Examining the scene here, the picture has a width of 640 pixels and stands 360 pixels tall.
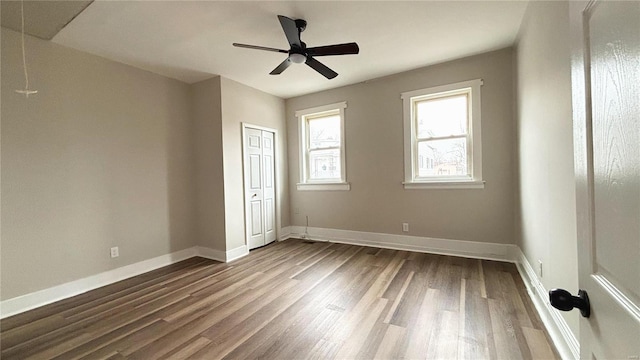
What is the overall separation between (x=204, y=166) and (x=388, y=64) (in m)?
3.17

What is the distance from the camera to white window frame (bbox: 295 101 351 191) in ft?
14.5

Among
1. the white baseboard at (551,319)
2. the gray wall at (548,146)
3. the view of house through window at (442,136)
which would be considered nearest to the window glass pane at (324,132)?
the view of house through window at (442,136)

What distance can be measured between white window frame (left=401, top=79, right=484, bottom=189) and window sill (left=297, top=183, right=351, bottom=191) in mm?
1032

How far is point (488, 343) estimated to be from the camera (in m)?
1.75

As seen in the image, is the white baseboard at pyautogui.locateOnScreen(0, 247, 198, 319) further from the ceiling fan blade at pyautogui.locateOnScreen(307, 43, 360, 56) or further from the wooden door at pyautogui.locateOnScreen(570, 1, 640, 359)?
the wooden door at pyautogui.locateOnScreen(570, 1, 640, 359)

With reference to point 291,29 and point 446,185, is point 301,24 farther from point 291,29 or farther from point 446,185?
point 446,185

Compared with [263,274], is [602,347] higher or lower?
higher

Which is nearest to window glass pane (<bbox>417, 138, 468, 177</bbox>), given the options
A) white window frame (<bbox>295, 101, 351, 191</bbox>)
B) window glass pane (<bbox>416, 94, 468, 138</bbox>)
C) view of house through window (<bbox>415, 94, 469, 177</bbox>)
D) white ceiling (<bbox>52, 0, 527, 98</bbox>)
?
view of house through window (<bbox>415, 94, 469, 177</bbox>)

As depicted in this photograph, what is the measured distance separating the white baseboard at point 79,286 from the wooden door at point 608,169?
4.08 m

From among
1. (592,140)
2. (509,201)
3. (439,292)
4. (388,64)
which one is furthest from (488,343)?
(388,64)

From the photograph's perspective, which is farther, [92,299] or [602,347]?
[92,299]

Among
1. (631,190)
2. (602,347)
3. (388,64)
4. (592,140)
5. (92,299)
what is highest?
(388,64)

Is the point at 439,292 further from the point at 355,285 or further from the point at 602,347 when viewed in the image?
the point at 602,347

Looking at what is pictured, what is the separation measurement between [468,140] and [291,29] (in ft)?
9.21
